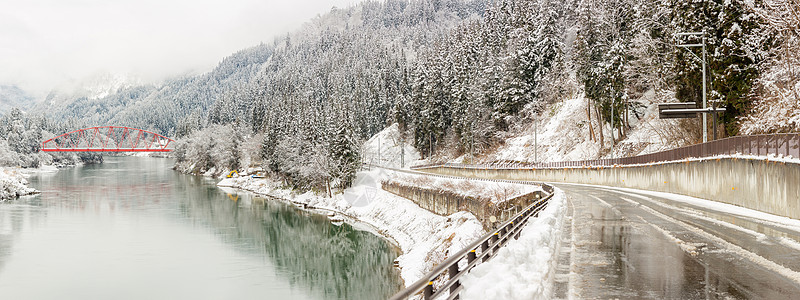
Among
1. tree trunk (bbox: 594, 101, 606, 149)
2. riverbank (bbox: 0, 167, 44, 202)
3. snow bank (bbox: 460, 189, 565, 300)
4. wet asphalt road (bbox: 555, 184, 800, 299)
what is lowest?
riverbank (bbox: 0, 167, 44, 202)

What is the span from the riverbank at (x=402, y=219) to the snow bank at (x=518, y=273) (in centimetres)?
1951

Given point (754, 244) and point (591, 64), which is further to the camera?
point (591, 64)

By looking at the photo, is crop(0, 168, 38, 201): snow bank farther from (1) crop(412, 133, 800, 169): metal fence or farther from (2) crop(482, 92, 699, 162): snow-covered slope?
(1) crop(412, 133, 800, 169): metal fence

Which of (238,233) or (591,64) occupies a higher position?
(591,64)

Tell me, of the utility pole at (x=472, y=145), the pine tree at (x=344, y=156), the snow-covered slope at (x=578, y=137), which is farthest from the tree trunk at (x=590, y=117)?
the pine tree at (x=344, y=156)

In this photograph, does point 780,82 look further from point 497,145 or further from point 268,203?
point 268,203

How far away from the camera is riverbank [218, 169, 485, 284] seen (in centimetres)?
3544

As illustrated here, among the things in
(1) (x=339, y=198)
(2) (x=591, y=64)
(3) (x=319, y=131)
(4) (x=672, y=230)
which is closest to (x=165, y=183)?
(3) (x=319, y=131)

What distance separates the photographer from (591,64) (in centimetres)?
6350

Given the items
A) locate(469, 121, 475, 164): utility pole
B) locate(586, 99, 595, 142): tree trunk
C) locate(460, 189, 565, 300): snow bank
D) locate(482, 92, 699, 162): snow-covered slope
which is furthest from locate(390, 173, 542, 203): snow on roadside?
locate(469, 121, 475, 164): utility pole

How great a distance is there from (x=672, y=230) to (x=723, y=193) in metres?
12.9

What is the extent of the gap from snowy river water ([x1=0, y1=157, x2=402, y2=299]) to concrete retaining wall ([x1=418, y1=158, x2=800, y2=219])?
17.8 m

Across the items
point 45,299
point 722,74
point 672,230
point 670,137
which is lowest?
point 45,299

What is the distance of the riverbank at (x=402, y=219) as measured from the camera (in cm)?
3544
